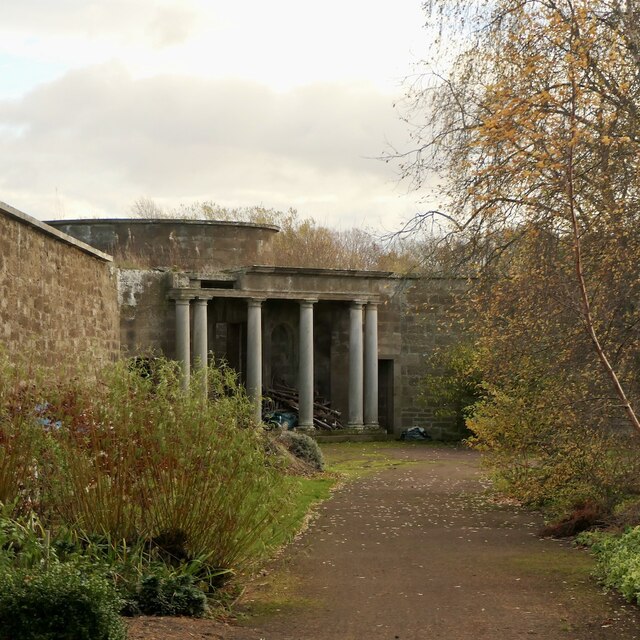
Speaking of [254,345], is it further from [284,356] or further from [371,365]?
[284,356]

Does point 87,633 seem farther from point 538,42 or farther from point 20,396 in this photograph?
point 538,42

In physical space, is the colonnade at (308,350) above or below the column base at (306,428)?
above

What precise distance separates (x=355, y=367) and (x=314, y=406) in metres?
1.83

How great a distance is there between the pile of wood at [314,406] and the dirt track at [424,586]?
12.6 metres

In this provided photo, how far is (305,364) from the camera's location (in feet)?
83.0

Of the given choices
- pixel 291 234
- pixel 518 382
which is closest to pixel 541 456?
pixel 518 382

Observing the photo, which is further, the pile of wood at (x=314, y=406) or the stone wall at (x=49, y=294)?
the pile of wood at (x=314, y=406)

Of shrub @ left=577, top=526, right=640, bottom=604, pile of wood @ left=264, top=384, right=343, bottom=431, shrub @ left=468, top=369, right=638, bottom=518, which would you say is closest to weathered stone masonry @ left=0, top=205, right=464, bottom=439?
pile of wood @ left=264, top=384, right=343, bottom=431

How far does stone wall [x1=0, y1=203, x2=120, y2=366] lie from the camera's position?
1311 centimetres

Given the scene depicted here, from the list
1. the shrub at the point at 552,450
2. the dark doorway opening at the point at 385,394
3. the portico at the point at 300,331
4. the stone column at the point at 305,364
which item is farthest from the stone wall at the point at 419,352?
the shrub at the point at 552,450

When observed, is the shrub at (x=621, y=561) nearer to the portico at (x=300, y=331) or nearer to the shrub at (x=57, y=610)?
the shrub at (x=57, y=610)

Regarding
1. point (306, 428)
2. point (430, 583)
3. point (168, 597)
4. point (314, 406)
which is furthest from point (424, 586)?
point (314, 406)

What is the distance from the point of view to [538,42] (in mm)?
10445

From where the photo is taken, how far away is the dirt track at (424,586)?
7.20 m
